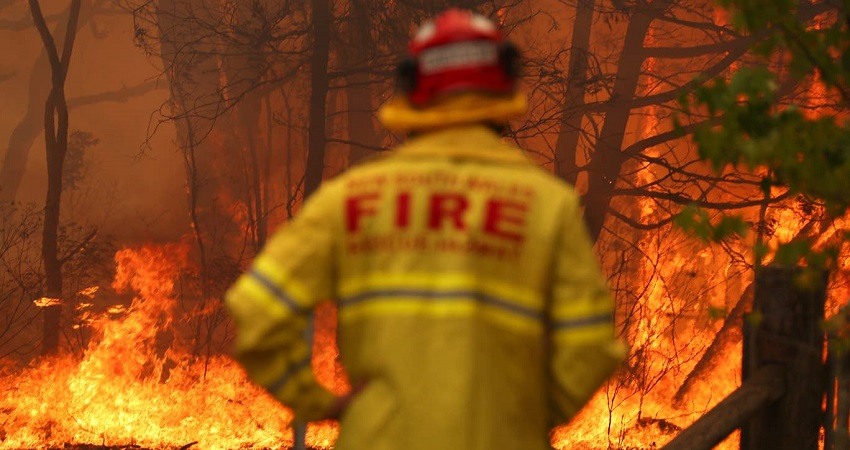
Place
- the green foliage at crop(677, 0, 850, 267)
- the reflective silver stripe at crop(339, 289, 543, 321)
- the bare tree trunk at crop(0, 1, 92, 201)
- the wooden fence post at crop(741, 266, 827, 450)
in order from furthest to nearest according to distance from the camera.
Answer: the bare tree trunk at crop(0, 1, 92, 201)
the wooden fence post at crop(741, 266, 827, 450)
the green foliage at crop(677, 0, 850, 267)
the reflective silver stripe at crop(339, 289, 543, 321)

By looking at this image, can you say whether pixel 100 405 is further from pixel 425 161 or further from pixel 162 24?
pixel 425 161

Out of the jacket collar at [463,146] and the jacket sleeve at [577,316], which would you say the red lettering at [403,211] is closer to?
the jacket collar at [463,146]

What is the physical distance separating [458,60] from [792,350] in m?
2.27

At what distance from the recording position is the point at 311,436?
33.1 feet

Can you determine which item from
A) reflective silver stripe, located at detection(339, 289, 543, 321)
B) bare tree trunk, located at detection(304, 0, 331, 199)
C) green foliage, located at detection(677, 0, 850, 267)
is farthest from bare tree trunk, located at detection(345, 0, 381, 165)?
reflective silver stripe, located at detection(339, 289, 543, 321)

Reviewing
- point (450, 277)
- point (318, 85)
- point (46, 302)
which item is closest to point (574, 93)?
point (318, 85)

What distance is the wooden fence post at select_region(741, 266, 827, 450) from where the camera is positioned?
3.84 metres

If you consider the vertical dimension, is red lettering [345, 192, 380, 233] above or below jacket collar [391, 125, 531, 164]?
below

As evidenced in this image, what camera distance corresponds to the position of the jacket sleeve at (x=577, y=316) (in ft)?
6.64

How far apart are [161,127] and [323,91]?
9.09 feet

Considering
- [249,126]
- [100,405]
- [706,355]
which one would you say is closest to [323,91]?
[249,126]

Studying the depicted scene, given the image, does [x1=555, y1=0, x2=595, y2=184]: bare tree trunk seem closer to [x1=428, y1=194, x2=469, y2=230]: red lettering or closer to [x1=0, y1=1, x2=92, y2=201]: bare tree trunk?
[x1=0, y1=1, x2=92, y2=201]: bare tree trunk

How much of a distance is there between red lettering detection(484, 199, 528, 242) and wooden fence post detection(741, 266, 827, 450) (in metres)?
2.01

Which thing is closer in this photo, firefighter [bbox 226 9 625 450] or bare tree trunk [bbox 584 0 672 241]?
firefighter [bbox 226 9 625 450]
